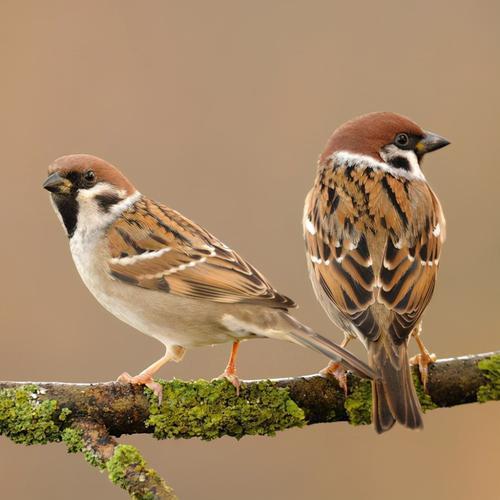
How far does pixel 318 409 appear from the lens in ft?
13.8

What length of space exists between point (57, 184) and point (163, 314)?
2.21 feet

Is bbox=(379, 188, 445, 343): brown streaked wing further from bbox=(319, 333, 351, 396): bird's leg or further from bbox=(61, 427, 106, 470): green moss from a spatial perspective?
bbox=(61, 427, 106, 470): green moss

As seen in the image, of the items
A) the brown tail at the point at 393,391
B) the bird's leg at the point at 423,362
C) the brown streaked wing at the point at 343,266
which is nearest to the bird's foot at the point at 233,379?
the brown tail at the point at 393,391

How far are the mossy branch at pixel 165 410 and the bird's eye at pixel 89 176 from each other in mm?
937

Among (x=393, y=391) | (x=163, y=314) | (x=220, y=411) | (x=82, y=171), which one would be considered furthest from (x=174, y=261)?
(x=393, y=391)

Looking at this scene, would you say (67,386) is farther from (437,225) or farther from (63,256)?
(63,256)

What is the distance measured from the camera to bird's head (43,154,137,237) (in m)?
4.39

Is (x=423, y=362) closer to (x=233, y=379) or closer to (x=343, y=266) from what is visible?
(x=343, y=266)

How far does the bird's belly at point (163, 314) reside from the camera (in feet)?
14.6

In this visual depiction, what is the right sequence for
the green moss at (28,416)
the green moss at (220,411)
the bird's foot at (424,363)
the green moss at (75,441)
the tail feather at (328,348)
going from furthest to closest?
the bird's foot at (424,363), the green moss at (220,411), the green moss at (28,416), the green moss at (75,441), the tail feather at (328,348)

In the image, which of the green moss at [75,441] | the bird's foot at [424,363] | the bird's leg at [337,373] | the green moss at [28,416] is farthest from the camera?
the bird's foot at [424,363]

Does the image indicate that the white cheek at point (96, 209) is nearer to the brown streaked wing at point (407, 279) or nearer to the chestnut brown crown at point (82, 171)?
the chestnut brown crown at point (82, 171)

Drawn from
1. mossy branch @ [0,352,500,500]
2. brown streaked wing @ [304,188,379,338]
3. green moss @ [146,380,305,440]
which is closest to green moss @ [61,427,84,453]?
mossy branch @ [0,352,500,500]

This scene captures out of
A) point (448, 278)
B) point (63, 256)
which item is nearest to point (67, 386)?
point (63, 256)
